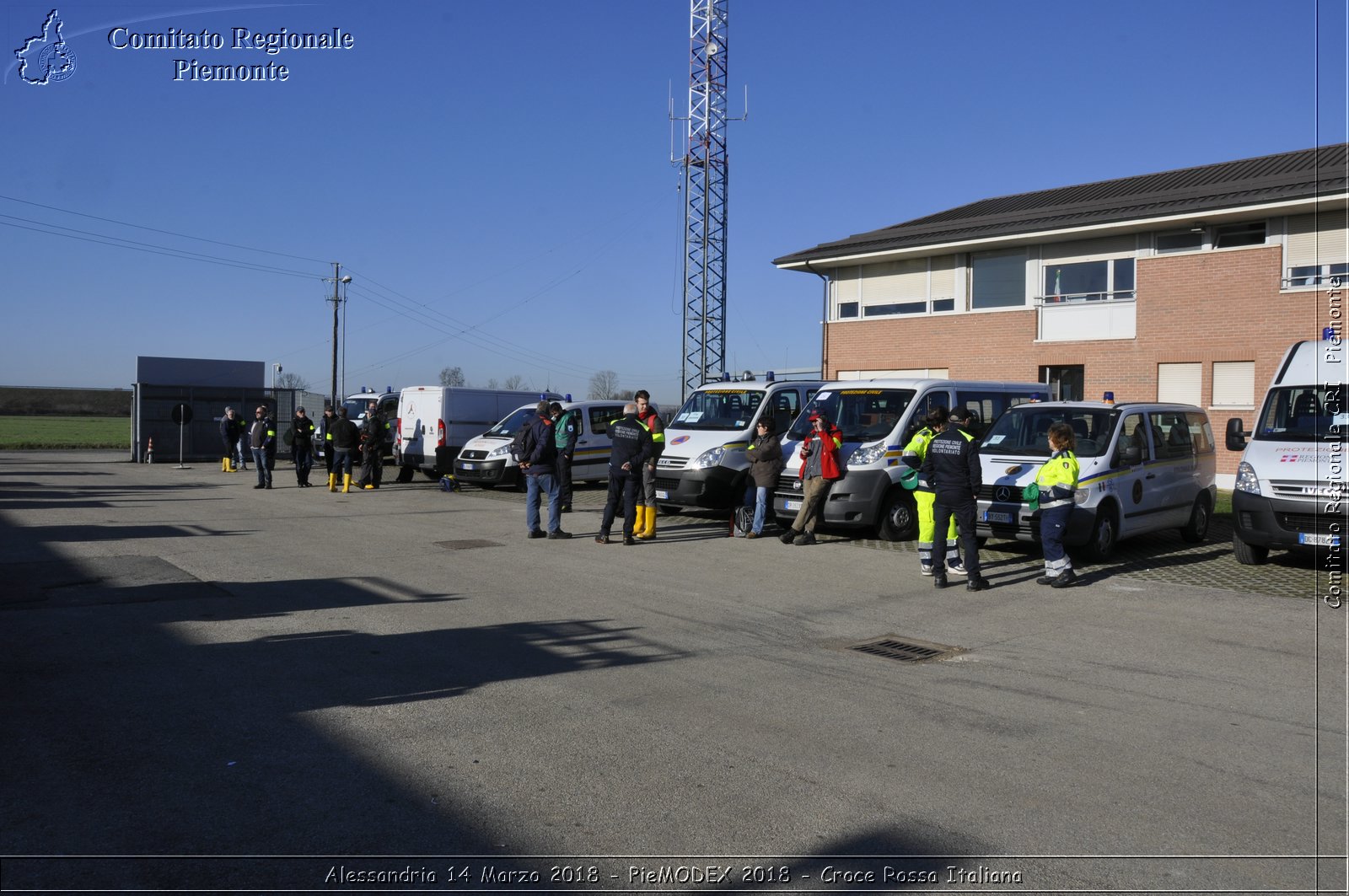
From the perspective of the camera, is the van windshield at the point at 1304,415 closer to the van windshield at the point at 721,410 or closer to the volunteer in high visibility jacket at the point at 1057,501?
the volunteer in high visibility jacket at the point at 1057,501

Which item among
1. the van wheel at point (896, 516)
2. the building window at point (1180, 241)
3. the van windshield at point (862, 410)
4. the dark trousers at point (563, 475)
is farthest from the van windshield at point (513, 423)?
the building window at point (1180, 241)

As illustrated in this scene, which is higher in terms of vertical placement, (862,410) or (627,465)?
(862,410)

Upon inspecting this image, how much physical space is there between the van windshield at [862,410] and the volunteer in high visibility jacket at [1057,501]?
3.43 m

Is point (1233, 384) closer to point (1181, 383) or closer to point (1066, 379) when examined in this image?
point (1181, 383)

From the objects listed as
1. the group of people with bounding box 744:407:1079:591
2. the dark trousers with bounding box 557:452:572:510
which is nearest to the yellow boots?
the dark trousers with bounding box 557:452:572:510

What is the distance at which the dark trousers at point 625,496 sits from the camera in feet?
43.5

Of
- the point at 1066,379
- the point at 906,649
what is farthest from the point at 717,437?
the point at 1066,379

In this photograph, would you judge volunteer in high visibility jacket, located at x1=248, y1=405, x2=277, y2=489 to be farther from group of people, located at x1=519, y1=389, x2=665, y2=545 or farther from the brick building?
the brick building

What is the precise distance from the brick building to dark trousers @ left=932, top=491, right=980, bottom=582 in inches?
515

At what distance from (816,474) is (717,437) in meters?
2.41

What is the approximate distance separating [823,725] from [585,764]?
143cm

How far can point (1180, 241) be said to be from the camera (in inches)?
866

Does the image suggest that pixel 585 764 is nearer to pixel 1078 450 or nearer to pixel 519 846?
pixel 519 846

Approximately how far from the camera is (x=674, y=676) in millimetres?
6633
